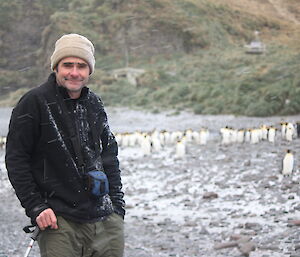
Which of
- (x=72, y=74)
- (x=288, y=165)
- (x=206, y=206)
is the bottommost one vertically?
(x=206, y=206)

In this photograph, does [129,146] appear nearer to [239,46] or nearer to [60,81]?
[60,81]

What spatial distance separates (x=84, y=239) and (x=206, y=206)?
3.69 m

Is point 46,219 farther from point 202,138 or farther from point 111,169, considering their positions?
point 202,138

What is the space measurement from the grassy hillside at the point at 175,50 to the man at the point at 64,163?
1369cm

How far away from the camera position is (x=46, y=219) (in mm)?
1649

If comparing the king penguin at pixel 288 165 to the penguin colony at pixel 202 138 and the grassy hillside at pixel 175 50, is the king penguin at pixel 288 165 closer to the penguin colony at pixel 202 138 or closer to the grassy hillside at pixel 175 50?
the penguin colony at pixel 202 138

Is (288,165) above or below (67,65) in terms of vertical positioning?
below

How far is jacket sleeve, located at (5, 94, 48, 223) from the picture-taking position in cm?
167

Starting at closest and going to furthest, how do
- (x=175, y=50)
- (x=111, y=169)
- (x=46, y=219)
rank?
1. (x=46, y=219)
2. (x=111, y=169)
3. (x=175, y=50)

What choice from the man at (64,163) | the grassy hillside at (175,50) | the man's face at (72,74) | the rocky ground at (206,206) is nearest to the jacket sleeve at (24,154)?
the man at (64,163)

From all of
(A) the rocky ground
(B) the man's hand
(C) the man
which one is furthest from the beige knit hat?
(A) the rocky ground

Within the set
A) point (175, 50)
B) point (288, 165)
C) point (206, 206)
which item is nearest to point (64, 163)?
point (206, 206)

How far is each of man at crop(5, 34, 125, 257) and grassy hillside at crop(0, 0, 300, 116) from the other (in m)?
13.7

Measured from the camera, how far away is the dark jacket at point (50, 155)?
168cm
